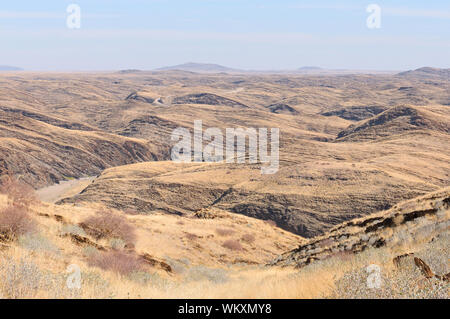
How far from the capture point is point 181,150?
95.0m

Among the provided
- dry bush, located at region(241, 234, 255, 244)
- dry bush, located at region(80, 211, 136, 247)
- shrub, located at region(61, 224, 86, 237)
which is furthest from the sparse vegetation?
shrub, located at region(61, 224, 86, 237)

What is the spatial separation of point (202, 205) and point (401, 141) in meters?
37.2

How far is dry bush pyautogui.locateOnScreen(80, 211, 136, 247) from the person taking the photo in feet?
49.5

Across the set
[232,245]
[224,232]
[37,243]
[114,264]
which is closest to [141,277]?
[114,264]

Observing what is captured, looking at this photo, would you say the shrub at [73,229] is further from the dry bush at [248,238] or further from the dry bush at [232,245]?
the dry bush at [248,238]

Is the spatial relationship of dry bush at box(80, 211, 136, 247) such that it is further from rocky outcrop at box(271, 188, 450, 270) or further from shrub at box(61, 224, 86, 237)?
rocky outcrop at box(271, 188, 450, 270)

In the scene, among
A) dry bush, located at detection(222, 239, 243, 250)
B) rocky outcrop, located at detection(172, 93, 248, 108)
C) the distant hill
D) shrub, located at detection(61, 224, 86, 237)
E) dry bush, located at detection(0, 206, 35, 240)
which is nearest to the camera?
dry bush, located at detection(0, 206, 35, 240)

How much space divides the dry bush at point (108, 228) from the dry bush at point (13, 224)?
4.17 m

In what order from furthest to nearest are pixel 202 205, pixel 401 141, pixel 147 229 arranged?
pixel 401 141, pixel 202 205, pixel 147 229

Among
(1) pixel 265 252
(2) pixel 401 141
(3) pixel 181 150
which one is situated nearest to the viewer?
(1) pixel 265 252

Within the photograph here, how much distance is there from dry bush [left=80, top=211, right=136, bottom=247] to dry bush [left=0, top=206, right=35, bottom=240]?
4168mm

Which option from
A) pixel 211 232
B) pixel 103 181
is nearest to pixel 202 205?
pixel 103 181

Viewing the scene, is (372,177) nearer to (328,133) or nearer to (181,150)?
(181,150)

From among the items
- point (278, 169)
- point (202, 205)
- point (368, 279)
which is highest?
point (368, 279)
